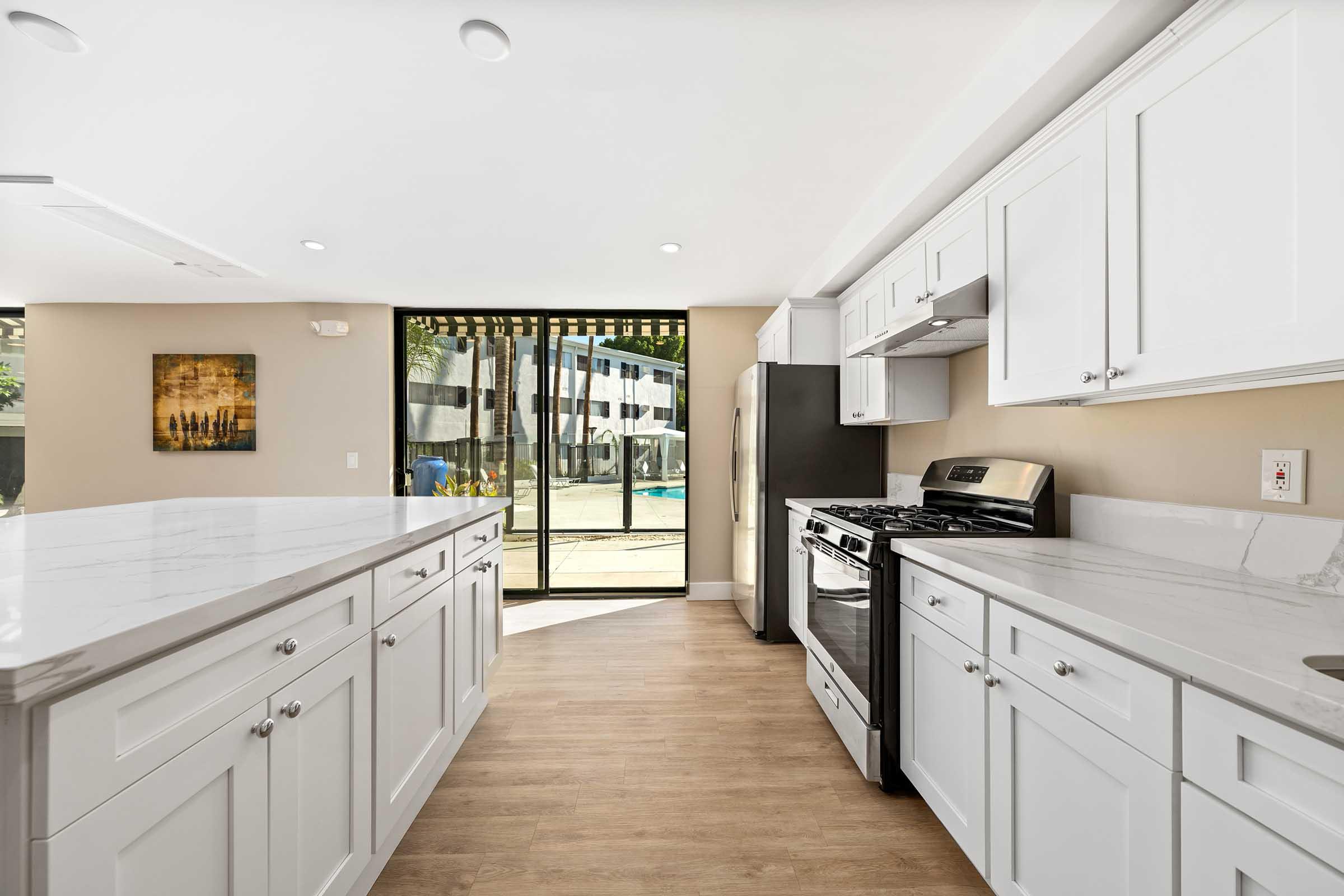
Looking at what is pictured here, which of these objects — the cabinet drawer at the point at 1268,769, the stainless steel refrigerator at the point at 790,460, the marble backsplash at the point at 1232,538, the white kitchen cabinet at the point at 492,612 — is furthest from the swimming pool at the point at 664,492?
the cabinet drawer at the point at 1268,769

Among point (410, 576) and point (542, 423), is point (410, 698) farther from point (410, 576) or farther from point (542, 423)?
point (542, 423)

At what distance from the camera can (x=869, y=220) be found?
9.05ft

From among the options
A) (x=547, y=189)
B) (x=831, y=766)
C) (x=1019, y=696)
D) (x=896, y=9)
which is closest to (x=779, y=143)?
(x=896, y=9)

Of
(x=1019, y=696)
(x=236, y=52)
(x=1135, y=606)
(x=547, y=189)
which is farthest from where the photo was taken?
(x=547, y=189)

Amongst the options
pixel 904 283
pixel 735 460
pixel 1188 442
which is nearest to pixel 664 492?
pixel 735 460

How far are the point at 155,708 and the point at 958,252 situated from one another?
2.51 meters

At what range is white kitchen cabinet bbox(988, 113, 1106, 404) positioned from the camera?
1.51 m

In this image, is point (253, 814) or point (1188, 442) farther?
point (1188, 442)

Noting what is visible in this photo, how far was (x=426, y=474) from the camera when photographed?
4824 mm

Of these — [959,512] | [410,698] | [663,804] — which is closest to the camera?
[410,698]

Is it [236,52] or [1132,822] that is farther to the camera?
[236,52]

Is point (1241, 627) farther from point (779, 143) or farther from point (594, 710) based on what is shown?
point (594, 710)

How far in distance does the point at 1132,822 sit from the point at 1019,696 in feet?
1.10

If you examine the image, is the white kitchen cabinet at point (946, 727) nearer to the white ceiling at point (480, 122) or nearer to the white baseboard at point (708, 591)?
the white ceiling at point (480, 122)
